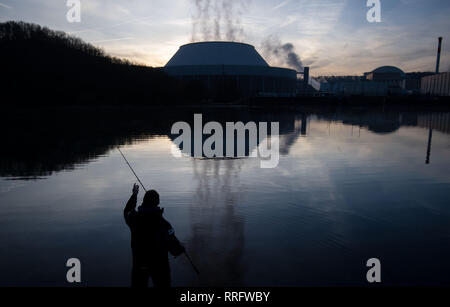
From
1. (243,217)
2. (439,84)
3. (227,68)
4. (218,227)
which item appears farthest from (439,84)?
(218,227)

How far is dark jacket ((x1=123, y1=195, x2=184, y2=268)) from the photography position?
3264 millimetres

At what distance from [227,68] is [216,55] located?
763cm

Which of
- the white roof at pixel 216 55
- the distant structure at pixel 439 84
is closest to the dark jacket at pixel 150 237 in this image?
the white roof at pixel 216 55

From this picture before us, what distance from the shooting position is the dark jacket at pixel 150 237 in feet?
10.7

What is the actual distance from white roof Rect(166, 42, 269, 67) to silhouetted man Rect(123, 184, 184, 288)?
9136 centimetres

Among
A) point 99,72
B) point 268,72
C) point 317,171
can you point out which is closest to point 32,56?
point 99,72

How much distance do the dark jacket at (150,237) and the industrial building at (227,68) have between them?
78.0 meters

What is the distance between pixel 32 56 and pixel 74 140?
6839cm

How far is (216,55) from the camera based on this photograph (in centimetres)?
9306

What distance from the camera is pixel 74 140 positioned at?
1688cm

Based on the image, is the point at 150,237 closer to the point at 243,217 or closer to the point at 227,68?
the point at 243,217
